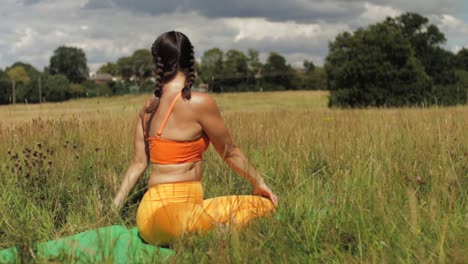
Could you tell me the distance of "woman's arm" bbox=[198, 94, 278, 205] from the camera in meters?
3.31

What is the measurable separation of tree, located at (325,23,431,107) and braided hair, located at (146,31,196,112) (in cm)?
2965

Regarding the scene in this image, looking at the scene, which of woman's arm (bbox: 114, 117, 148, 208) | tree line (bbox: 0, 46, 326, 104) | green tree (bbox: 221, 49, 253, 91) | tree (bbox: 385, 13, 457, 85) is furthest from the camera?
green tree (bbox: 221, 49, 253, 91)

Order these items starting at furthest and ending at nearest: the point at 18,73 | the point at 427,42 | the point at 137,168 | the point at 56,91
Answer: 1. the point at 18,73
2. the point at 56,91
3. the point at 427,42
4. the point at 137,168

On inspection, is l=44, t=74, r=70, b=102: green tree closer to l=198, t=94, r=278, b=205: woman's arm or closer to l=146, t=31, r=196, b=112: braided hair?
l=146, t=31, r=196, b=112: braided hair

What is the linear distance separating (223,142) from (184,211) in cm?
59

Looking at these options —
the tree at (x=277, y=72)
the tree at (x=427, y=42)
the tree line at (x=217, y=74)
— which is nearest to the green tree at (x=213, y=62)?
the tree line at (x=217, y=74)

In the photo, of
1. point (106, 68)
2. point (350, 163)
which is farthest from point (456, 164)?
point (106, 68)

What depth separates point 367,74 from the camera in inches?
1308

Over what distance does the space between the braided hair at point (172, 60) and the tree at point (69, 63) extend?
108 meters

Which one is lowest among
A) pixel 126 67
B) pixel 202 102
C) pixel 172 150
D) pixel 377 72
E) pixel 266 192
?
pixel 266 192

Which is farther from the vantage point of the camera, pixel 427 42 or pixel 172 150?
pixel 427 42

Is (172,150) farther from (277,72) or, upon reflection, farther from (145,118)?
(277,72)

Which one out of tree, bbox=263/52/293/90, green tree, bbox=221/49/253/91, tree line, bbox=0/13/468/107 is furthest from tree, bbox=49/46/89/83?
tree, bbox=263/52/293/90

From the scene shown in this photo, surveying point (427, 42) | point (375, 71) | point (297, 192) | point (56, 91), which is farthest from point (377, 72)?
point (56, 91)
